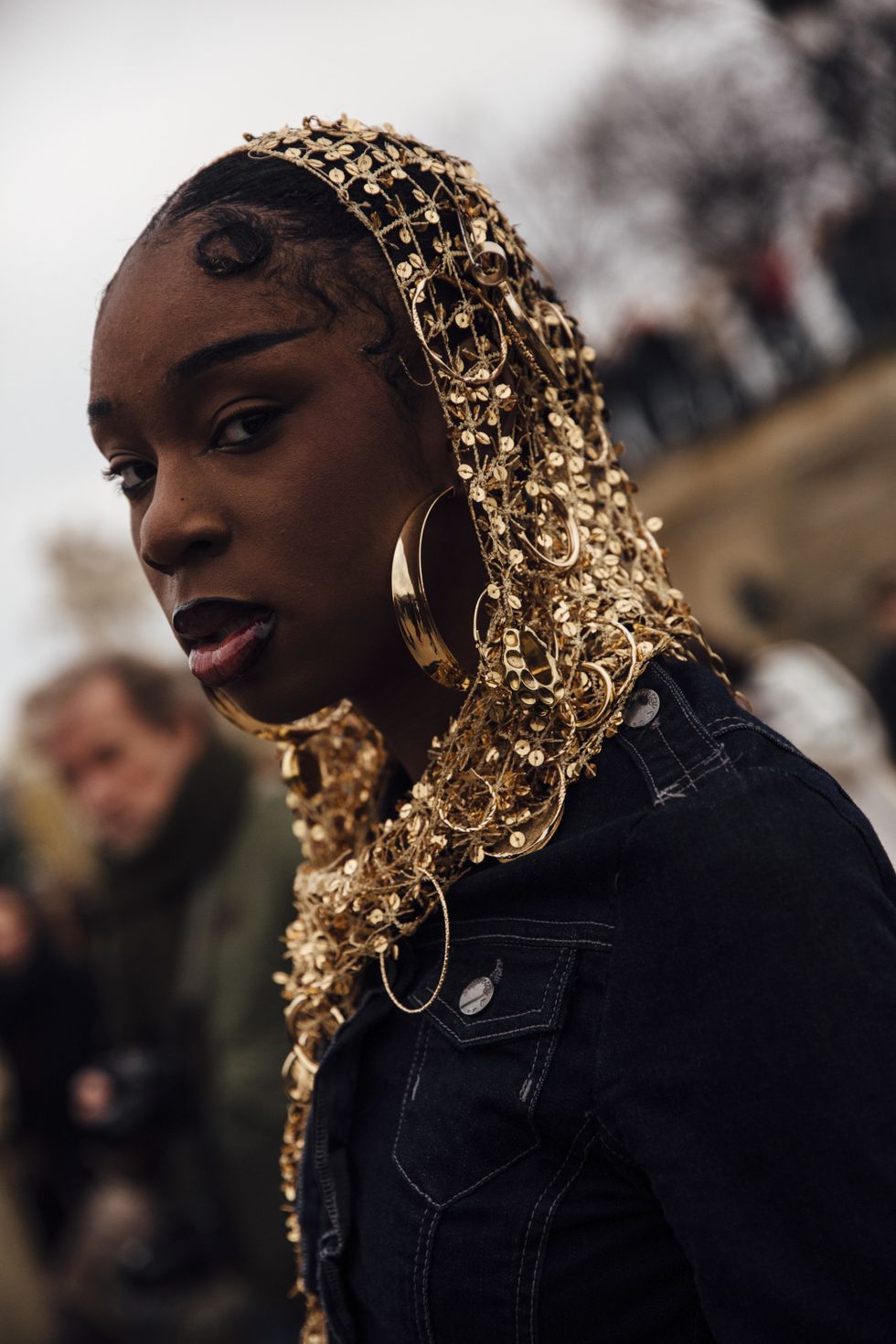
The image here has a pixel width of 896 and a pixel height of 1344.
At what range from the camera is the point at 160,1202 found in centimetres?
423

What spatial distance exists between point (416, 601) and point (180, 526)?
0.29 metres

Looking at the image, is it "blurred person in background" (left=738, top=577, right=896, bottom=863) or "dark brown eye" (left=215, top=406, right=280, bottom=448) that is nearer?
"dark brown eye" (left=215, top=406, right=280, bottom=448)

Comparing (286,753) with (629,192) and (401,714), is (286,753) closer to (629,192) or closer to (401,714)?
(401,714)

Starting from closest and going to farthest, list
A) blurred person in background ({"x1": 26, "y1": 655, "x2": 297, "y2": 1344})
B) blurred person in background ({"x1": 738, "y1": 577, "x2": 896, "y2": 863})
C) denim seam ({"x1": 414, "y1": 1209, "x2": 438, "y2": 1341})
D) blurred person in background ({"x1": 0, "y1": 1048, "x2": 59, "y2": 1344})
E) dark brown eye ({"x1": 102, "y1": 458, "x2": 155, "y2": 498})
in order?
denim seam ({"x1": 414, "y1": 1209, "x2": 438, "y2": 1341})
dark brown eye ({"x1": 102, "y1": 458, "x2": 155, "y2": 498})
blurred person in background ({"x1": 26, "y1": 655, "x2": 297, "y2": 1344})
blurred person in background ({"x1": 738, "y1": 577, "x2": 896, "y2": 863})
blurred person in background ({"x1": 0, "y1": 1048, "x2": 59, "y2": 1344})

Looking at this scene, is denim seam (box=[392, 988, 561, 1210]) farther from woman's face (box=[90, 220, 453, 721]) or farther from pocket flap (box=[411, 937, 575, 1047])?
woman's face (box=[90, 220, 453, 721])

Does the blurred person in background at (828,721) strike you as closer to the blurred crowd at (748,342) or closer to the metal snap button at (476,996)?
the metal snap button at (476,996)

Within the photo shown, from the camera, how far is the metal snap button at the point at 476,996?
1507mm

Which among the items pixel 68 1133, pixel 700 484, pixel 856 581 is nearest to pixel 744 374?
pixel 700 484

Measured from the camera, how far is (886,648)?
6.16 meters

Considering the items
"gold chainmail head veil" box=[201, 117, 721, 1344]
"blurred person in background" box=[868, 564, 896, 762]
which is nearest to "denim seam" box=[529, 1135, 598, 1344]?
"gold chainmail head veil" box=[201, 117, 721, 1344]

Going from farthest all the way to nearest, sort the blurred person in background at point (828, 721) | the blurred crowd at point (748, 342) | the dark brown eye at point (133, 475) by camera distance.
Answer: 1. the blurred crowd at point (748, 342)
2. the blurred person in background at point (828, 721)
3. the dark brown eye at point (133, 475)

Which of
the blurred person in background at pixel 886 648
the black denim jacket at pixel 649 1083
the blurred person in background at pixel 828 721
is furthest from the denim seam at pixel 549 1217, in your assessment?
the blurred person in background at pixel 886 648

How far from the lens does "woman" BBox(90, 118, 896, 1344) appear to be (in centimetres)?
124

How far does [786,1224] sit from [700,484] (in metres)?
13.6
